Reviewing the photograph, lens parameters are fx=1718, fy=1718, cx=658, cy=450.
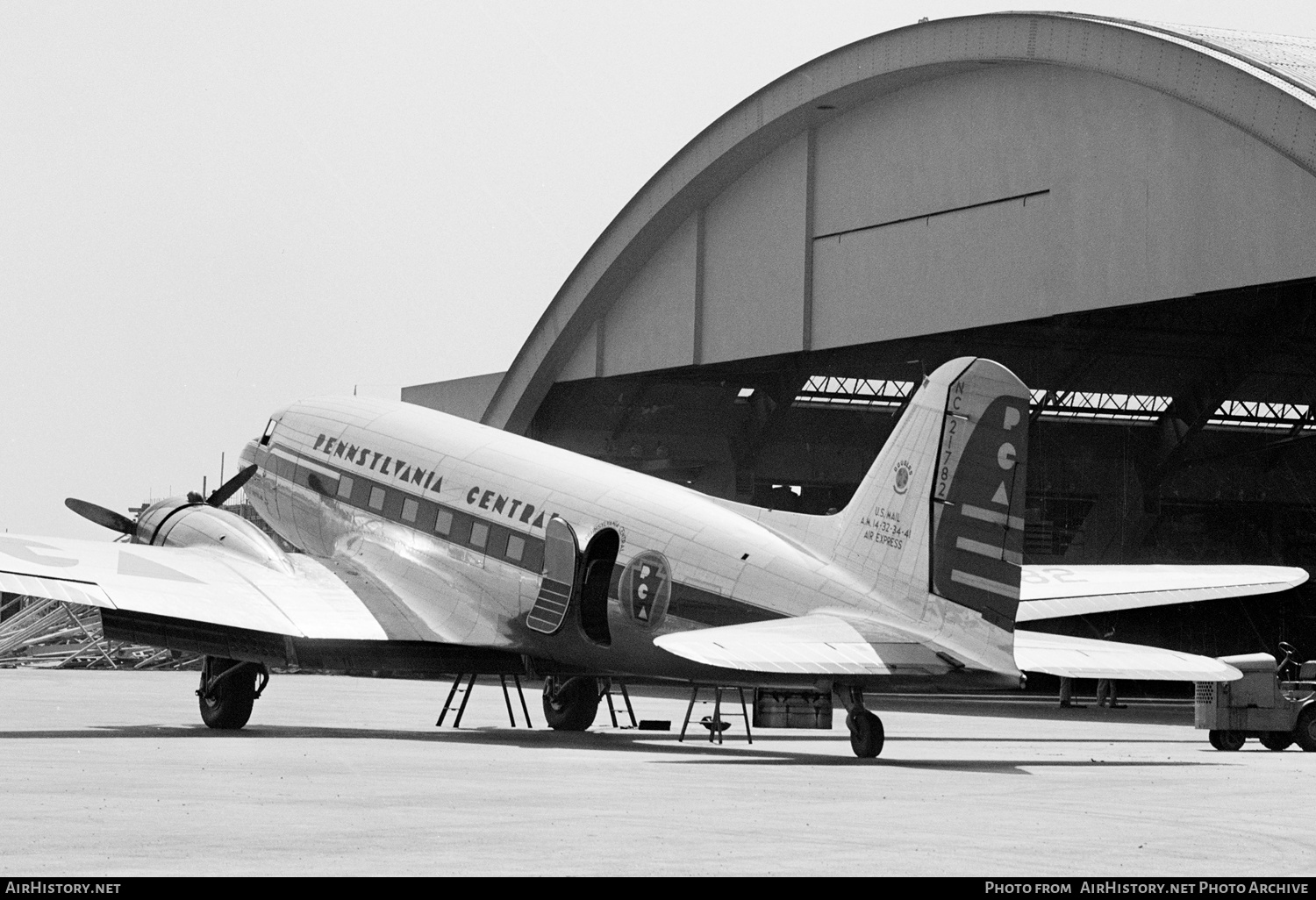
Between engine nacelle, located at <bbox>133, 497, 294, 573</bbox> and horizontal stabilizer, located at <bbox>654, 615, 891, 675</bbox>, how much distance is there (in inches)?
343

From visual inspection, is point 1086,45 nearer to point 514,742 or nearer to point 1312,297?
point 1312,297

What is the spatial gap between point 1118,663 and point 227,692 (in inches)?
468

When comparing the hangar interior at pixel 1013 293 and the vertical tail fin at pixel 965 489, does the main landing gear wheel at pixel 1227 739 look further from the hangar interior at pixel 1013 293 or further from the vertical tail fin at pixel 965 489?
the hangar interior at pixel 1013 293

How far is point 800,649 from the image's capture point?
17.3 m

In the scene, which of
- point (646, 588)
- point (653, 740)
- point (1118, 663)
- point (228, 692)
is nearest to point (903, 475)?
point (1118, 663)

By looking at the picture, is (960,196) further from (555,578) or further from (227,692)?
(227,692)

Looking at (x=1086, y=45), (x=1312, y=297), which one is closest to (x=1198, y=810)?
(x=1086, y=45)

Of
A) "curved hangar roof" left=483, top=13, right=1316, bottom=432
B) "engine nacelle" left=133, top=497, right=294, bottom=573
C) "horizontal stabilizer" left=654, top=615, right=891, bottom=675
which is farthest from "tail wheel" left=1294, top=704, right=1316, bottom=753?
"engine nacelle" left=133, top=497, right=294, bottom=573

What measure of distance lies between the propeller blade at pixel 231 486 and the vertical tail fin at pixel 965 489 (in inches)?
509

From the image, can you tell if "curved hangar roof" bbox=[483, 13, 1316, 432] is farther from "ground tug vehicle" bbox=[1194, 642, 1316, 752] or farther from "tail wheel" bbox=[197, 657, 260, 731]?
"tail wheel" bbox=[197, 657, 260, 731]

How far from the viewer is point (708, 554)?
20344 millimetres

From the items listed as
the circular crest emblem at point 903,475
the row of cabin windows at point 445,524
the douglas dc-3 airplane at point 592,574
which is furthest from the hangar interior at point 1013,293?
the row of cabin windows at point 445,524

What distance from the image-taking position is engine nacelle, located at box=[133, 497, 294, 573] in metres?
24.2
